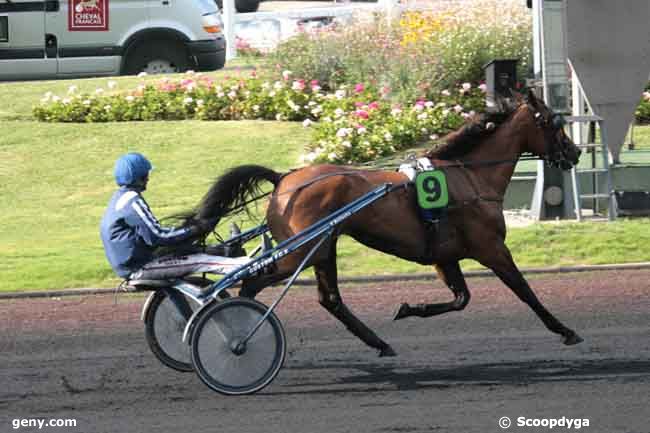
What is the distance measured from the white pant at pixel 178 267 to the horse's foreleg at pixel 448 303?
4.21 feet

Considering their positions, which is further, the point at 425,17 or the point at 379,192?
the point at 425,17

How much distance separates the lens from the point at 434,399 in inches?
254

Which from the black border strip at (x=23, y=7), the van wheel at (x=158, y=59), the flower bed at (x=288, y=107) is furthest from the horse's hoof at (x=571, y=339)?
the black border strip at (x=23, y=7)

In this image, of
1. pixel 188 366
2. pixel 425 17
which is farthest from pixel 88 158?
pixel 188 366

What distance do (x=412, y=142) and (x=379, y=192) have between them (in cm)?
695

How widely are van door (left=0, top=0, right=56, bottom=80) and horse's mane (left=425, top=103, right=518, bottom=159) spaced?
10572 millimetres

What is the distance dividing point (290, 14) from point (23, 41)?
6394 mm

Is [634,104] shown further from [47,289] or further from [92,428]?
[92,428]

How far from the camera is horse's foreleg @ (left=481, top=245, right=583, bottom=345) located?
23.9 feet

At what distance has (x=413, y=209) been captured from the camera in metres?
7.25

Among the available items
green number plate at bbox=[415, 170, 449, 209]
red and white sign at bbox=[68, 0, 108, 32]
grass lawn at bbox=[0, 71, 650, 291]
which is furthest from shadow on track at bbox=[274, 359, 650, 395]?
red and white sign at bbox=[68, 0, 108, 32]

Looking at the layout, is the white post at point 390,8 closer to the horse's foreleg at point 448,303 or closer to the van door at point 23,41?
the van door at point 23,41

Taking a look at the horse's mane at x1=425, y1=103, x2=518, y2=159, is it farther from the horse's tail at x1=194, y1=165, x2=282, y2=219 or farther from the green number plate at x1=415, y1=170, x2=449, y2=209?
the horse's tail at x1=194, y1=165, x2=282, y2=219

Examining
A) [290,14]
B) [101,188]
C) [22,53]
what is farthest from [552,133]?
[290,14]
